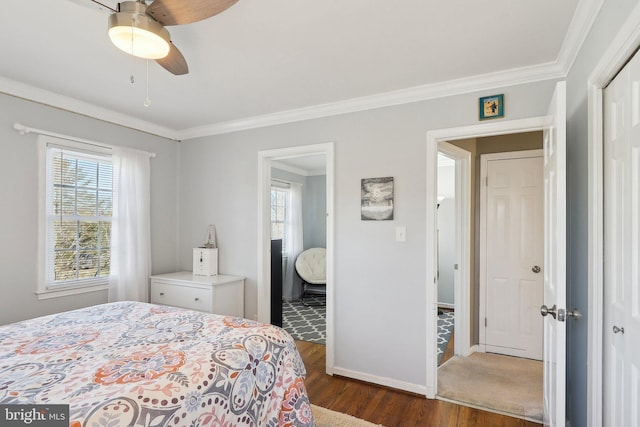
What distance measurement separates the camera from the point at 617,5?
51.6 inches

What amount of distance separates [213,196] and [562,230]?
318 centimetres

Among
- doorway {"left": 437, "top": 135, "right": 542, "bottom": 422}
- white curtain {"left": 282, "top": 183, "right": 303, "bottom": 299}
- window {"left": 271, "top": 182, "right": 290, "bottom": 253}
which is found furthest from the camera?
white curtain {"left": 282, "top": 183, "right": 303, "bottom": 299}

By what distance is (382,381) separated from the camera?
275cm

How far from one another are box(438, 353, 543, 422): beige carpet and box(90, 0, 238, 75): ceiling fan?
295 cm

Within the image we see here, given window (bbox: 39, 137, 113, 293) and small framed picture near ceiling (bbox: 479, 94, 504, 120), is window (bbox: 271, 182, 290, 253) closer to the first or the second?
window (bbox: 39, 137, 113, 293)

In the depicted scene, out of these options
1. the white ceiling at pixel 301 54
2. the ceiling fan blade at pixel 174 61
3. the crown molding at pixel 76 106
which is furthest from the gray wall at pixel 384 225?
the ceiling fan blade at pixel 174 61

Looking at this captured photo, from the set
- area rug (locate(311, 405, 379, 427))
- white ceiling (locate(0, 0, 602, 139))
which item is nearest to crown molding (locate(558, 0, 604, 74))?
white ceiling (locate(0, 0, 602, 139))

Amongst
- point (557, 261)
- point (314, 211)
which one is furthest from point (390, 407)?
point (314, 211)

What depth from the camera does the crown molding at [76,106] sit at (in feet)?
8.27

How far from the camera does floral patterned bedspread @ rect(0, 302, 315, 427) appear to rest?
115 cm

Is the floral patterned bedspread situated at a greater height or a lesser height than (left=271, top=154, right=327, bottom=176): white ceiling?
lesser

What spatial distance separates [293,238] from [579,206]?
446 cm

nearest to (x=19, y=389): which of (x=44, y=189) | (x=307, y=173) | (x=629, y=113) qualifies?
(x=44, y=189)

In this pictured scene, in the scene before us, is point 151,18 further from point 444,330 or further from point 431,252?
point 444,330
